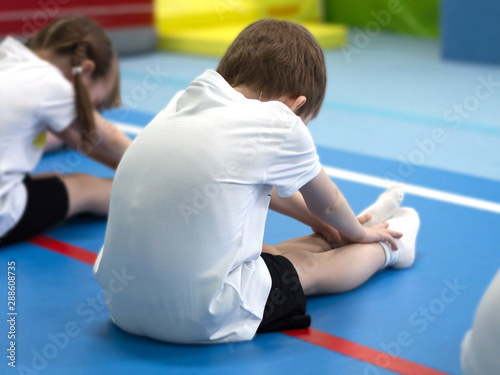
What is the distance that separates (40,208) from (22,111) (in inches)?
12.9

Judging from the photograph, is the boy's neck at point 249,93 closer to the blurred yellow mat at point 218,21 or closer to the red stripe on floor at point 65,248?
the red stripe on floor at point 65,248

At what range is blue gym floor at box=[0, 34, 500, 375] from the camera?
1558 mm

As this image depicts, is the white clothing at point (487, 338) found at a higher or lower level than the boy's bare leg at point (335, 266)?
higher

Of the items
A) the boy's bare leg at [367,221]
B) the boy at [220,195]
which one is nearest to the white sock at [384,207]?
the boy's bare leg at [367,221]

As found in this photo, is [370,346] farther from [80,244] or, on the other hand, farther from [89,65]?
[89,65]

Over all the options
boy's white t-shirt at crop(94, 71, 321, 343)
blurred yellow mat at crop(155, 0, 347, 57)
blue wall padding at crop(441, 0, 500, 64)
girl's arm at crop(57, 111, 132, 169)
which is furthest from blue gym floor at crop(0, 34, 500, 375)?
blurred yellow mat at crop(155, 0, 347, 57)

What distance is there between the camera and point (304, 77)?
1594mm

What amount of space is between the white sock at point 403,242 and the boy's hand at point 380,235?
0.02 metres

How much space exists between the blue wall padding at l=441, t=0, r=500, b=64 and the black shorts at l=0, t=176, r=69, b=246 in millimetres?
3767

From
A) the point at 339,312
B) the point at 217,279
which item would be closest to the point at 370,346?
the point at 339,312

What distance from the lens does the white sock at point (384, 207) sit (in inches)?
82.5

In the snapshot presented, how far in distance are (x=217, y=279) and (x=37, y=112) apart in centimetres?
106

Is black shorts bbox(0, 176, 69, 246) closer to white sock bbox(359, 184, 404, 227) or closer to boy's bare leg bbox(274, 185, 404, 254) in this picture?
boy's bare leg bbox(274, 185, 404, 254)

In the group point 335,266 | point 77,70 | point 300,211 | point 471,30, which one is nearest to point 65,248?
point 77,70
